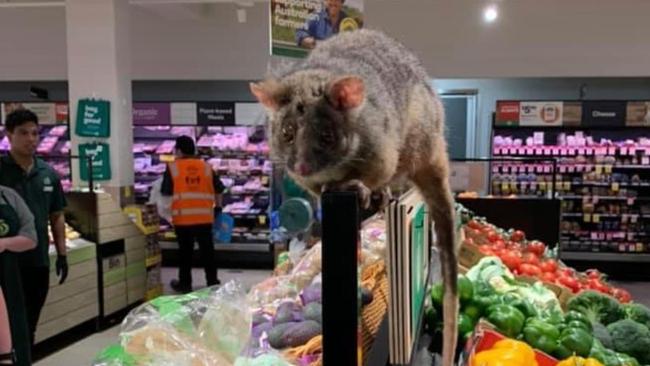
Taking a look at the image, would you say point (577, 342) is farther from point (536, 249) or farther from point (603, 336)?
point (536, 249)

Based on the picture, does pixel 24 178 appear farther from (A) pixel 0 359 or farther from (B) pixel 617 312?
(B) pixel 617 312

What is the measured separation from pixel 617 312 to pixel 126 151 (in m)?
5.79

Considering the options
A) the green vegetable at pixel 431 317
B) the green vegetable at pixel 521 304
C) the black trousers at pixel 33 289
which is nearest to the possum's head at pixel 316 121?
the green vegetable at pixel 431 317

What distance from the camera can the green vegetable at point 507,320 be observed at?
1877 millimetres

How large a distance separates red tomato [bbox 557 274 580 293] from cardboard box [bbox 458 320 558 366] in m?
1.25

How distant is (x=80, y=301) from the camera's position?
534 centimetres

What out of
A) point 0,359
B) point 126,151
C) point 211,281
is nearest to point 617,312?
point 0,359

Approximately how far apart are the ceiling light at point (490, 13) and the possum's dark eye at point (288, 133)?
7.80 m

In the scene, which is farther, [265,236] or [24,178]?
[265,236]

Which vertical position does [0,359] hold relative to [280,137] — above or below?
below

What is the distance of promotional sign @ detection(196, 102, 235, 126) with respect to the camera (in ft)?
27.8

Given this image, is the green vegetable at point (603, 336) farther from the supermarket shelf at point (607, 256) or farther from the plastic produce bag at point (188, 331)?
the supermarket shelf at point (607, 256)

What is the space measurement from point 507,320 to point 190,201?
5.39 meters

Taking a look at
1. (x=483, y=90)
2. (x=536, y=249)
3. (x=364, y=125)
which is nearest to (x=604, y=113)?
(x=483, y=90)
